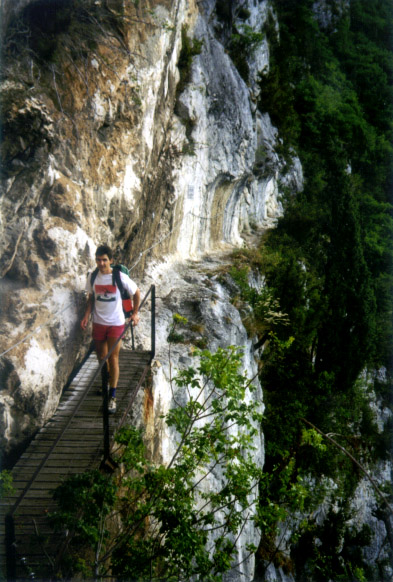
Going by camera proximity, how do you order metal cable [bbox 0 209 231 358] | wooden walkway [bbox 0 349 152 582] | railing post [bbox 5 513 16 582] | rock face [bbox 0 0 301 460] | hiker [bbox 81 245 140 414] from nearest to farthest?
railing post [bbox 5 513 16 582] < wooden walkway [bbox 0 349 152 582] < metal cable [bbox 0 209 231 358] < rock face [bbox 0 0 301 460] < hiker [bbox 81 245 140 414]

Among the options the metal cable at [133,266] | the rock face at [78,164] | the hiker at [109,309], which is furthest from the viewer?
the hiker at [109,309]

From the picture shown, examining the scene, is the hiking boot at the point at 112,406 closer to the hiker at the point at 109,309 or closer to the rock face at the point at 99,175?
the hiker at the point at 109,309

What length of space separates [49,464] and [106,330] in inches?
62.2

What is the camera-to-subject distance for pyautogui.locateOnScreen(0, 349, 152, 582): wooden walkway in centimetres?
359

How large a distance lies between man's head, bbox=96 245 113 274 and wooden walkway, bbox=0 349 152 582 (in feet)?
4.23

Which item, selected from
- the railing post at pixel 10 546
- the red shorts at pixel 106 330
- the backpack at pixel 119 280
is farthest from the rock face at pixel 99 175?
the railing post at pixel 10 546

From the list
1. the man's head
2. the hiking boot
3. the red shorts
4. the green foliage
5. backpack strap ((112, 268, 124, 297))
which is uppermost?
the man's head

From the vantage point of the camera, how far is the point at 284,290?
43.5ft

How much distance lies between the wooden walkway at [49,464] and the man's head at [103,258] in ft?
4.23

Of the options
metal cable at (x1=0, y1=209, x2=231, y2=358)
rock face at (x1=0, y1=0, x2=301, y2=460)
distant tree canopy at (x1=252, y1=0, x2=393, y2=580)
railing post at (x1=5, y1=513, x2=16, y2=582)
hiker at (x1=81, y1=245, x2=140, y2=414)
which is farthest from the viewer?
distant tree canopy at (x1=252, y1=0, x2=393, y2=580)

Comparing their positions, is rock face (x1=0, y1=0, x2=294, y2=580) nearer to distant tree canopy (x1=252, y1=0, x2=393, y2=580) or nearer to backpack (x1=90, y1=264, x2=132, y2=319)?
backpack (x1=90, y1=264, x2=132, y2=319)

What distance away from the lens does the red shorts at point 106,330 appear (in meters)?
5.59

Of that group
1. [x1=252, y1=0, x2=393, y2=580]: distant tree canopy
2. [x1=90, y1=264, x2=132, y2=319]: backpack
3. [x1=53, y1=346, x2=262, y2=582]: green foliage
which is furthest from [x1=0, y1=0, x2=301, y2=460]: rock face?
[x1=252, y1=0, x2=393, y2=580]: distant tree canopy

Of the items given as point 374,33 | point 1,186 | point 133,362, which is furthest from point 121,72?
point 374,33
